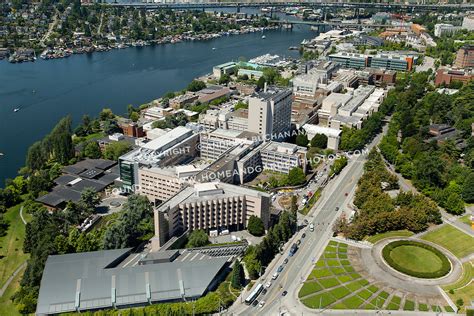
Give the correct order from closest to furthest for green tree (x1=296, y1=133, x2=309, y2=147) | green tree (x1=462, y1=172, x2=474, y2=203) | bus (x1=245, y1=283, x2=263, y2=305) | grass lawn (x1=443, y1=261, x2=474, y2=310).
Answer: bus (x1=245, y1=283, x2=263, y2=305)
grass lawn (x1=443, y1=261, x2=474, y2=310)
green tree (x1=462, y1=172, x2=474, y2=203)
green tree (x1=296, y1=133, x2=309, y2=147)

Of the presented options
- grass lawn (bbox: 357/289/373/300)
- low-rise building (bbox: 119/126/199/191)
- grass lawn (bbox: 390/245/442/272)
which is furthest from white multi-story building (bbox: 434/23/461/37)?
grass lawn (bbox: 357/289/373/300)

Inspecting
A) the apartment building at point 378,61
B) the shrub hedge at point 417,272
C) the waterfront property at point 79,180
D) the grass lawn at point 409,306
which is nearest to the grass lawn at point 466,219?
the shrub hedge at point 417,272

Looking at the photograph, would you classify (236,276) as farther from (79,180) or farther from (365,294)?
(79,180)

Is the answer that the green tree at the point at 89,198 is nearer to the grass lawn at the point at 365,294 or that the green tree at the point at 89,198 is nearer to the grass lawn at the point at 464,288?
the grass lawn at the point at 365,294

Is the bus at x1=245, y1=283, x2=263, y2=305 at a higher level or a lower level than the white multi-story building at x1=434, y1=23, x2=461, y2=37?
lower

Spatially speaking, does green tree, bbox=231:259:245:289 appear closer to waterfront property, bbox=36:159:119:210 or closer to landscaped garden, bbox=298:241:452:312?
landscaped garden, bbox=298:241:452:312

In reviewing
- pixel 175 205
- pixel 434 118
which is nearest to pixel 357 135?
pixel 434 118

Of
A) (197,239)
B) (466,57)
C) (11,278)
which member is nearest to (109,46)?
(466,57)
